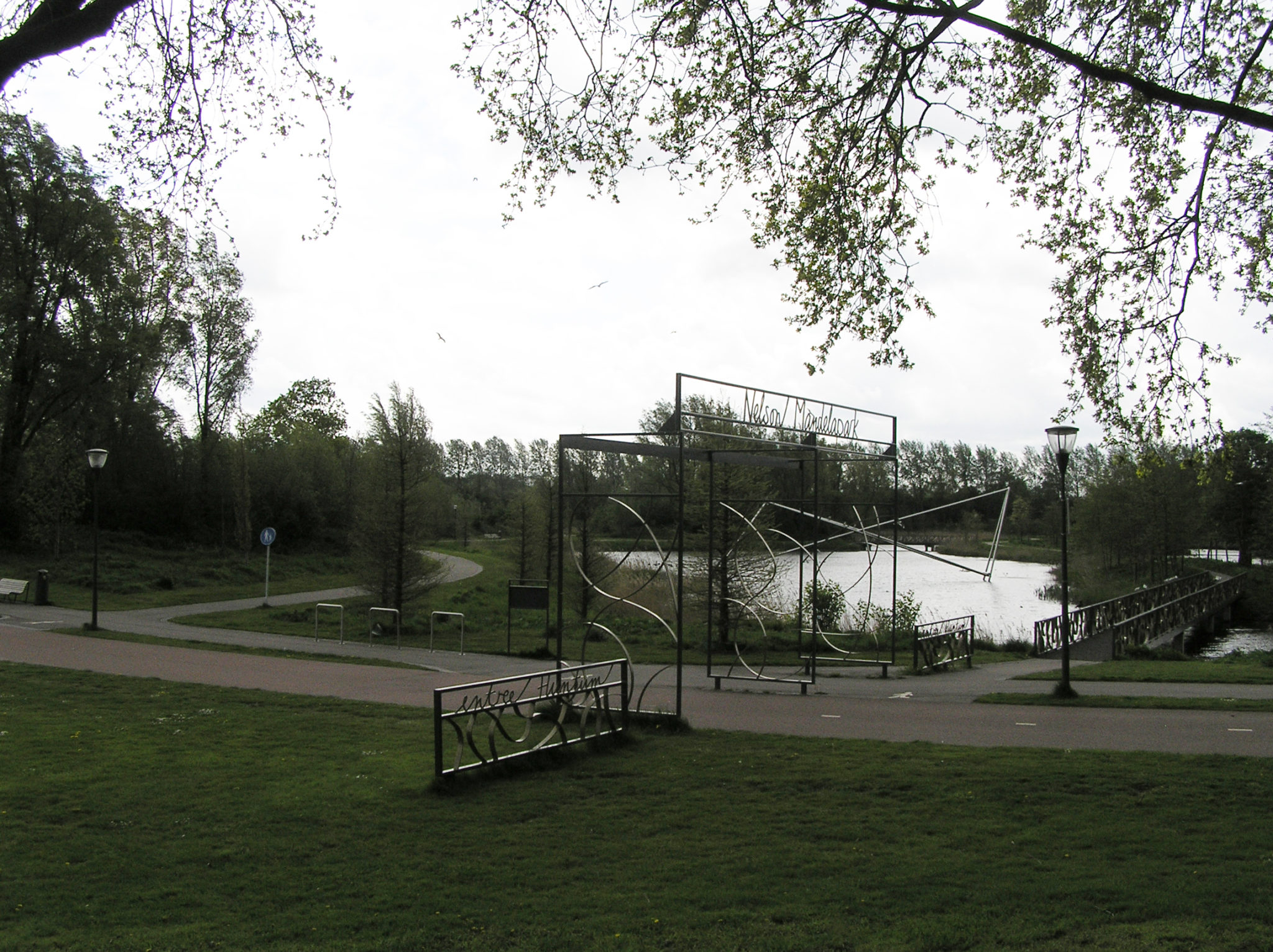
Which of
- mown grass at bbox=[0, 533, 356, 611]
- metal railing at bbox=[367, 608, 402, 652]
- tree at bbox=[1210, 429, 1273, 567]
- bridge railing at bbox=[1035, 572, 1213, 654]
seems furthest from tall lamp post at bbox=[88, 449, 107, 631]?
tree at bbox=[1210, 429, 1273, 567]

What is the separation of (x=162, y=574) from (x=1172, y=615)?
105 ft

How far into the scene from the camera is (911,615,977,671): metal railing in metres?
16.1

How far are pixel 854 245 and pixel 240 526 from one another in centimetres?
3184

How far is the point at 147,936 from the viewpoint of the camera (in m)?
4.30

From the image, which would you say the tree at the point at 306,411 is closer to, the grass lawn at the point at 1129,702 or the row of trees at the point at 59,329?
the row of trees at the point at 59,329

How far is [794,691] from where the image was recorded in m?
13.5

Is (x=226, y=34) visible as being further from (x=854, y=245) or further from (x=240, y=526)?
→ (x=240, y=526)

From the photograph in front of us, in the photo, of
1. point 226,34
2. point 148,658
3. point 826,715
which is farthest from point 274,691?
point 226,34

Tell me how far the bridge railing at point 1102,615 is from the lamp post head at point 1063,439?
25.8 ft

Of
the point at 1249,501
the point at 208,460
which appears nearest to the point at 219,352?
the point at 208,460

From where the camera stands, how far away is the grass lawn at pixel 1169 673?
1414cm

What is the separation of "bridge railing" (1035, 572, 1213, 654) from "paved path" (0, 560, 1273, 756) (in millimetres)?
2579

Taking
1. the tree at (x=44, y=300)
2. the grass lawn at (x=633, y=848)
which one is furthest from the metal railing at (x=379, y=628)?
the tree at (x=44, y=300)

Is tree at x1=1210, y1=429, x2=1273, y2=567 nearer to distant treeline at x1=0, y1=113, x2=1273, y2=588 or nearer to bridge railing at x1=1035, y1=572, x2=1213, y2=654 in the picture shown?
distant treeline at x1=0, y1=113, x2=1273, y2=588
